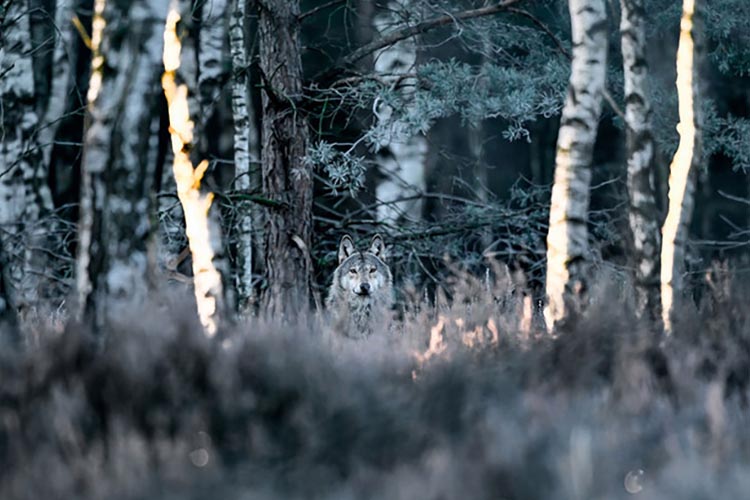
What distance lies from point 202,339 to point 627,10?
6.32m

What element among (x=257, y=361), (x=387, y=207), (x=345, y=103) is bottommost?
(x=257, y=361)

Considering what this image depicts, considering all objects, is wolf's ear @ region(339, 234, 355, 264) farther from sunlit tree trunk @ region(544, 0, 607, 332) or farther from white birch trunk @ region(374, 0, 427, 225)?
sunlit tree trunk @ region(544, 0, 607, 332)

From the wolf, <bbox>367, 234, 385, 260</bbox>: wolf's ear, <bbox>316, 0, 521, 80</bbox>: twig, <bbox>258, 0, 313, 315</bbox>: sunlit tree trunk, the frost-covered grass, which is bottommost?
the frost-covered grass

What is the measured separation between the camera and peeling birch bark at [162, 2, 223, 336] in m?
9.80

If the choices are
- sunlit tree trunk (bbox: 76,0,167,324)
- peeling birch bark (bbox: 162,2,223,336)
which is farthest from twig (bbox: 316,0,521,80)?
sunlit tree trunk (bbox: 76,0,167,324)

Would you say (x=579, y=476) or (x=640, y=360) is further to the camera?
(x=640, y=360)

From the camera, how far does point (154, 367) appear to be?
21.3ft

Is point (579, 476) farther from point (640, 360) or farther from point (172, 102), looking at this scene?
point (172, 102)

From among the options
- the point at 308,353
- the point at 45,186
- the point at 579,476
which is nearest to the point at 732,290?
the point at 308,353

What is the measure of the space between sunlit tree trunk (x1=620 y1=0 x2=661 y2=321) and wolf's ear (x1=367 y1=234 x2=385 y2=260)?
5.26 meters

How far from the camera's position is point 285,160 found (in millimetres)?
14688

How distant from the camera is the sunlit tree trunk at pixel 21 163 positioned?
1512 cm

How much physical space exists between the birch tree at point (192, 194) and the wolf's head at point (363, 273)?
5.83 m

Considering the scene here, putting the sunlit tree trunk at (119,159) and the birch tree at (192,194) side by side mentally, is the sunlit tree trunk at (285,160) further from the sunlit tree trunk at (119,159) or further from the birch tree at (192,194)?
the sunlit tree trunk at (119,159)
